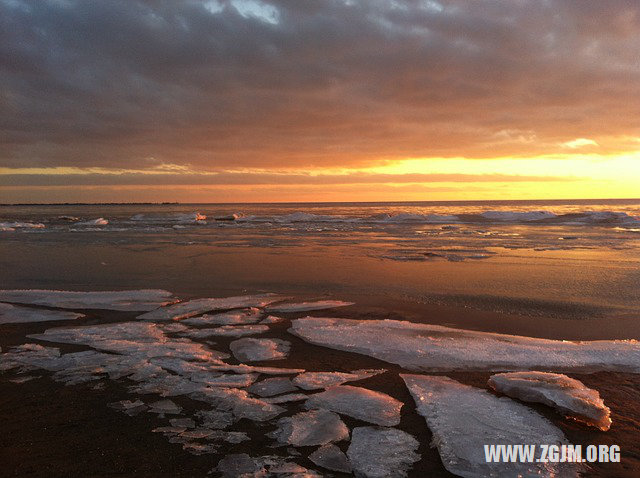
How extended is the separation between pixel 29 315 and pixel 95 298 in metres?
1.17

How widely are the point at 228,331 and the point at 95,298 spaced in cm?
306

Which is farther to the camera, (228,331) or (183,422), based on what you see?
(228,331)

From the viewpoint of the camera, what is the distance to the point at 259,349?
16.1 feet

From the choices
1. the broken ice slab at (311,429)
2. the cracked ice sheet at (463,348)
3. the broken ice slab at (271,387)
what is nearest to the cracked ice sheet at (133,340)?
the broken ice slab at (271,387)

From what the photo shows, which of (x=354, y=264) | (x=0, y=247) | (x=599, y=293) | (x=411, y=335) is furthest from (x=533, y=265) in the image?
(x=0, y=247)

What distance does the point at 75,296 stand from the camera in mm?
7484

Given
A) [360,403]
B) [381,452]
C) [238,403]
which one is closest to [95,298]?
[238,403]

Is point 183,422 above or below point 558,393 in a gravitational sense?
below

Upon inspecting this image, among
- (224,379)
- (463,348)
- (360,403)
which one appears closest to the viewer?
(360,403)

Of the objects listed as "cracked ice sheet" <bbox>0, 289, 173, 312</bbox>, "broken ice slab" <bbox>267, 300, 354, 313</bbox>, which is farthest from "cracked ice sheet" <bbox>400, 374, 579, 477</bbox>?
"cracked ice sheet" <bbox>0, 289, 173, 312</bbox>

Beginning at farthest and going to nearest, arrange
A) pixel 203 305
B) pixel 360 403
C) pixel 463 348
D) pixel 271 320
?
pixel 203 305, pixel 271 320, pixel 463 348, pixel 360 403

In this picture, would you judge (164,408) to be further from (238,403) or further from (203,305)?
(203,305)

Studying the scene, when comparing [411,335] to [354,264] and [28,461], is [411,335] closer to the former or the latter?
[28,461]

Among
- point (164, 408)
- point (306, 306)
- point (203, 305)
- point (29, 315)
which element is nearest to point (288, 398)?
point (164, 408)
